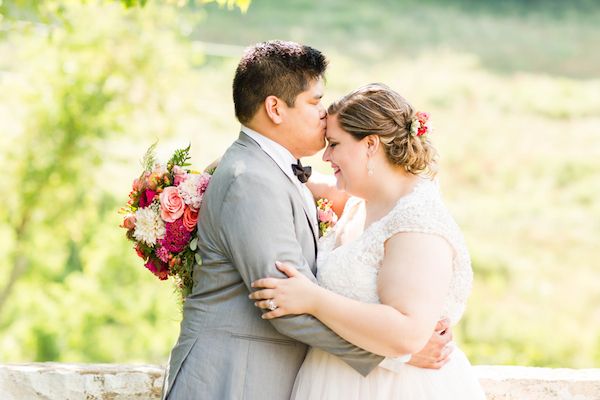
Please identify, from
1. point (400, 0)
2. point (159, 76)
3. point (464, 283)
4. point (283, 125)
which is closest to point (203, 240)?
point (283, 125)

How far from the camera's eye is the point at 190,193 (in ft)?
8.98

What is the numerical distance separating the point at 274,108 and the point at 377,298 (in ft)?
2.30

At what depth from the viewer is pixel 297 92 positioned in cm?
274

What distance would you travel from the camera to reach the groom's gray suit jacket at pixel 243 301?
2.52 metres

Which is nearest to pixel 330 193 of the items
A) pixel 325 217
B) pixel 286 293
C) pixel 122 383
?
pixel 325 217

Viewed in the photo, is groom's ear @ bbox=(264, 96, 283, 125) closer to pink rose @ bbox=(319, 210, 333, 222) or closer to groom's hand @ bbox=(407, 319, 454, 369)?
pink rose @ bbox=(319, 210, 333, 222)

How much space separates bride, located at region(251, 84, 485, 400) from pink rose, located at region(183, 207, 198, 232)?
36cm

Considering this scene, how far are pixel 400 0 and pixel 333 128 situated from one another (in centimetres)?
1812

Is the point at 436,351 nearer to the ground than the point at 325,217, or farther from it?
nearer to the ground

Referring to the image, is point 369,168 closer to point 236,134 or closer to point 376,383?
point 376,383

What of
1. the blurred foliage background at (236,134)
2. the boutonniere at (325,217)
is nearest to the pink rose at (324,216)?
the boutonniere at (325,217)

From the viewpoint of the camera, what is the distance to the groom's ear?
2.72m

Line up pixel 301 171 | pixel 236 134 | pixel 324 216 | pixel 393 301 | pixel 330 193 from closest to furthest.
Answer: pixel 393 301 → pixel 301 171 → pixel 324 216 → pixel 330 193 → pixel 236 134

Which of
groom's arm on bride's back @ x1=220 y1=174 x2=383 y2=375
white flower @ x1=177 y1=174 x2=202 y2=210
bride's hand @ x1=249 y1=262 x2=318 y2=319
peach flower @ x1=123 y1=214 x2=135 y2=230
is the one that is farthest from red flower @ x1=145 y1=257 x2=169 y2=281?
bride's hand @ x1=249 y1=262 x2=318 y2=319
